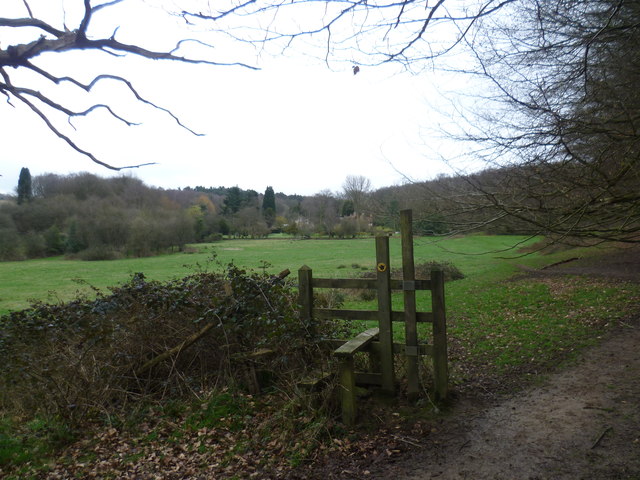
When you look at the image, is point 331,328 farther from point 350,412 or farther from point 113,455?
point 113,455

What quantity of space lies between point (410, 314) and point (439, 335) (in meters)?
0.38

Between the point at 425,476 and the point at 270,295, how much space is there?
10.1 ft

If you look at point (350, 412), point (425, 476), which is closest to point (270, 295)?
point (350, 412)

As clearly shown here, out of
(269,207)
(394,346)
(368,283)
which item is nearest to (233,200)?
(269,207)

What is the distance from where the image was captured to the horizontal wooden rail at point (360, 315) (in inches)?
202

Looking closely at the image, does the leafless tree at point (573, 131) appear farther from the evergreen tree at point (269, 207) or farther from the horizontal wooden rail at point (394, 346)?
the evergreen tree at point (269, 207)

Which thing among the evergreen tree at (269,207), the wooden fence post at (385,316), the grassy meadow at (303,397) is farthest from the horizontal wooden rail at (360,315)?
the evergreen tree at (269,207)

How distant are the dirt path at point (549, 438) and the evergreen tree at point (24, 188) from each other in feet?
74.7

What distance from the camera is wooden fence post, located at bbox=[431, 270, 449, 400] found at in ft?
16.4

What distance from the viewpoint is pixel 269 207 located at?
97250mm

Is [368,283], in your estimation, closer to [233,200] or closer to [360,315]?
[360,315]

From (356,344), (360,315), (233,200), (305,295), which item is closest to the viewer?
(356,344)

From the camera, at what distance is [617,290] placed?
511 inches

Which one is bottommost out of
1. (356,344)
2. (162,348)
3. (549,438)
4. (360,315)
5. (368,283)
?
(549,438)
